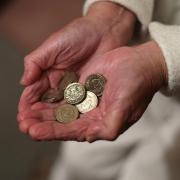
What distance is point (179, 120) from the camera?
1063mm

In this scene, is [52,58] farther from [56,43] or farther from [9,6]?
[9,6]

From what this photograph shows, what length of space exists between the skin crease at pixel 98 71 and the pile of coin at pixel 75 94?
0.02 m

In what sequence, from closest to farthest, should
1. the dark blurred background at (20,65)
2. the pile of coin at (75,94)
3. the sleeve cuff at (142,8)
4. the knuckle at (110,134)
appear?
the knuckle at (110,134)
the pile of coin at (75,94)
the sleeve cuff at (142,8)
the dark blurred background at (20,65)

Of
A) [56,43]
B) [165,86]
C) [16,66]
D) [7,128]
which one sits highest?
[56,43]

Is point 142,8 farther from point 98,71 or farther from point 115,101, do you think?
point 115,101

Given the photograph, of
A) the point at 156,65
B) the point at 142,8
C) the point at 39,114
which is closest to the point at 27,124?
the point at 39,114

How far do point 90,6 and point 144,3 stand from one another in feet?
0.48

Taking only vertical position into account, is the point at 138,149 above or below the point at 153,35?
below

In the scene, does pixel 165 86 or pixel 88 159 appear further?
pixel 88 159

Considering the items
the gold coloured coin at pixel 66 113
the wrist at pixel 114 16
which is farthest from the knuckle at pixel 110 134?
the wrist at pixel 114 16

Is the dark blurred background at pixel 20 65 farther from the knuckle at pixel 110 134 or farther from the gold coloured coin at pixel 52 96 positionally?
the knuckle at pixel 110 134

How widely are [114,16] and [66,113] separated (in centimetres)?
31

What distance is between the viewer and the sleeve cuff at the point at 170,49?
0.80 meters

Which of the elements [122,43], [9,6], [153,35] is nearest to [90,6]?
[122,43]
